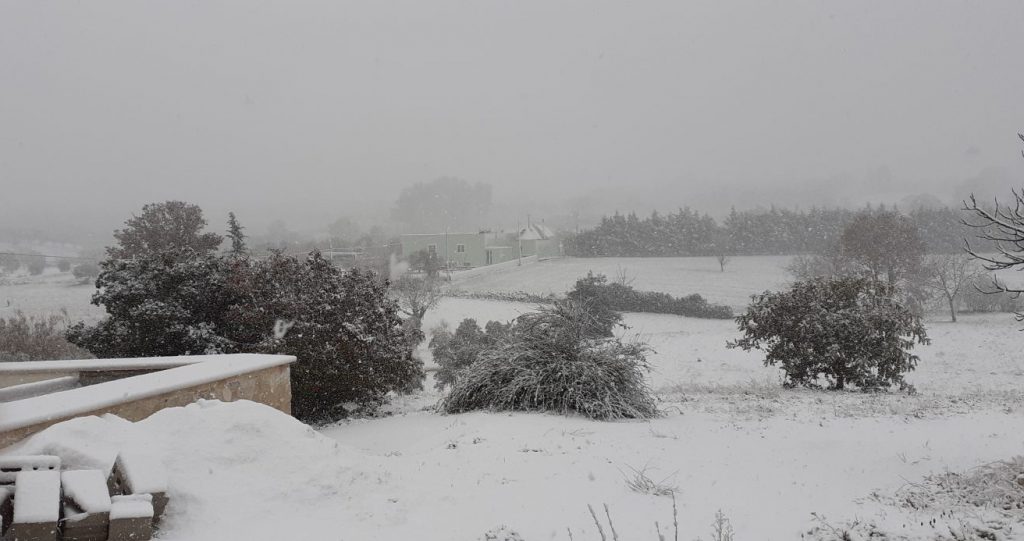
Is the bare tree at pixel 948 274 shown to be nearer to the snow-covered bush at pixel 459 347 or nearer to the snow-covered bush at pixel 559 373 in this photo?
the snow-covered bush at pixel 459 347

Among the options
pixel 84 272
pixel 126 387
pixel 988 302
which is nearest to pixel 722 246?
pixel 988 302

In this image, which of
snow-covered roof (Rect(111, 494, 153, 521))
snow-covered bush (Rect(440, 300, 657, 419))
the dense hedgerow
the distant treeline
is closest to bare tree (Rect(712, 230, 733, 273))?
the distant treeline

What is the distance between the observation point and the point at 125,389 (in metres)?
5.59

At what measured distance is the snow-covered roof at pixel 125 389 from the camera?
454 centimetres

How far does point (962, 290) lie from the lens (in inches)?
1364

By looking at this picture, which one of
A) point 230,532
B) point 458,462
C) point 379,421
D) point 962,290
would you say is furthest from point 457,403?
point 962,290

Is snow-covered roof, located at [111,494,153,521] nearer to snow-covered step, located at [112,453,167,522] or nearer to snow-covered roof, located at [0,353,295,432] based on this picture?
snow-covered step, located at [112,453,167,522]

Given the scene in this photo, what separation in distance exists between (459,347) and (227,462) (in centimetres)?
1523

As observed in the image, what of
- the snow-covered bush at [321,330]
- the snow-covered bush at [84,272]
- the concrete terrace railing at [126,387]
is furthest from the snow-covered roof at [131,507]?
the snow-covered bush at [84,272]

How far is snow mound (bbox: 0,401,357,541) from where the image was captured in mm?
3791

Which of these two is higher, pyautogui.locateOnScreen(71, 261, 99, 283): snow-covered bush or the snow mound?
pyautogui.locateOnScreen(71, 261, 99, 283): snow-covered bush

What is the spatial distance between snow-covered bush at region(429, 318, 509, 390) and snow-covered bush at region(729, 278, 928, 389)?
7355 millimetres

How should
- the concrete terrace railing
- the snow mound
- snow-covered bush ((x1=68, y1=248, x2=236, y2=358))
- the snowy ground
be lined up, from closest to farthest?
the snow mound
the concrete terrace railing
snow-covered bush ((x1=68, y1=248, x2=236, y2=358))
the snowy ground

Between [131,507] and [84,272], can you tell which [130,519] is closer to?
[131,507]
